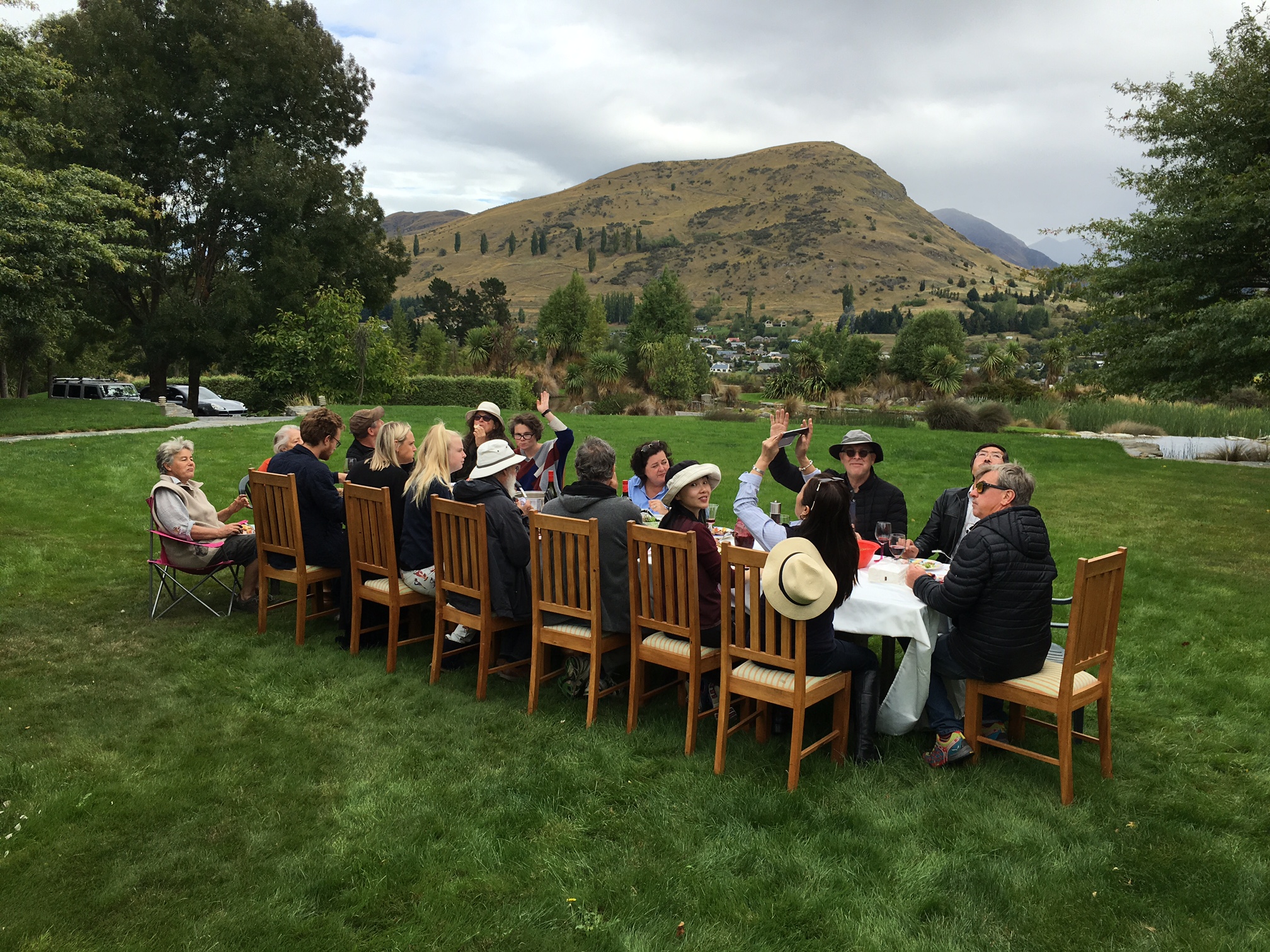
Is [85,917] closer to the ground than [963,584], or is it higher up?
closer to the ground

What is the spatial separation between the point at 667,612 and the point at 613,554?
48 centimetres

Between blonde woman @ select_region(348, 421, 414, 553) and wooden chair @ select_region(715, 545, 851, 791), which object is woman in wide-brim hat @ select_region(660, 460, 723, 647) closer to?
wooden chair @ select_region(715, 545, 851, 791)

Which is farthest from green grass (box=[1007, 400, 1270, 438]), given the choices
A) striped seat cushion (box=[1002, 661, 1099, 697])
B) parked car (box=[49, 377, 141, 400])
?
parked car (box=[49, 377, 141, 400])

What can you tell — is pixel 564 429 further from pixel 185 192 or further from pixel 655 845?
pixel 185 192

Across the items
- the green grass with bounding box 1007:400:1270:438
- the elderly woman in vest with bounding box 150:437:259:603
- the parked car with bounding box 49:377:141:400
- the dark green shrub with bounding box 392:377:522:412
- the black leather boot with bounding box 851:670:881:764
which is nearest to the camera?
the black leather boot with bounding box 851:670:881:764

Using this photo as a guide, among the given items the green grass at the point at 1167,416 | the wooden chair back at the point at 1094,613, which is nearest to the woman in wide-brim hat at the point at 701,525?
the wooden chair back at the point at 1094,613

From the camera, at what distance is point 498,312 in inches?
2330

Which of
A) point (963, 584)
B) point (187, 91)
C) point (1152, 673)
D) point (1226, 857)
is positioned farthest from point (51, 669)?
point (187, 91)

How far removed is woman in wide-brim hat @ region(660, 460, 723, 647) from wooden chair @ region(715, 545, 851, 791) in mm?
208

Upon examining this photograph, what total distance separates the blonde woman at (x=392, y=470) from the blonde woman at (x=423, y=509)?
10cm

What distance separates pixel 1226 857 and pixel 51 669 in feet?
20.0

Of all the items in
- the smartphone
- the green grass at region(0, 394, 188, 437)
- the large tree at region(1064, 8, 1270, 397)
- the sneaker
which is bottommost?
the sneaker

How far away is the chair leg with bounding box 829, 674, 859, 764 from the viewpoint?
3793 mm

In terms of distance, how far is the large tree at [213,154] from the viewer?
78.3 feet
